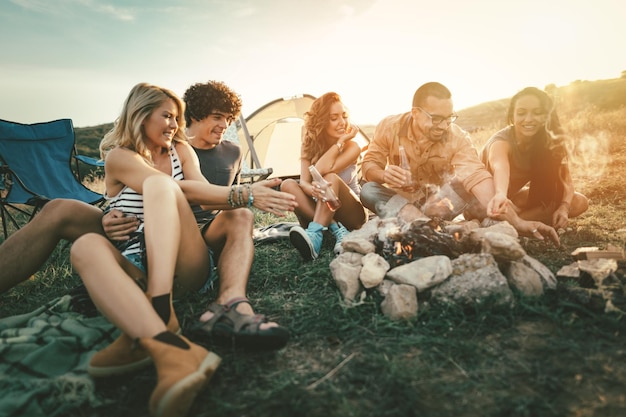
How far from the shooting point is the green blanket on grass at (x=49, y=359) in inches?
56.9

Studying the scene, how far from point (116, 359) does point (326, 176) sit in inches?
94.7

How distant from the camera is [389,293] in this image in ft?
6.64

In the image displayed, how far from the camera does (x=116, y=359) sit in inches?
Result: 60.6

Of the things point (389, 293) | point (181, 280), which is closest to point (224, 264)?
point (181, 280)

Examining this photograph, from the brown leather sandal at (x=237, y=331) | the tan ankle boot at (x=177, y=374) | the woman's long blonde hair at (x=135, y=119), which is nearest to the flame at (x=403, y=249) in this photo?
the brown leather sandal at (x=237, y=331)

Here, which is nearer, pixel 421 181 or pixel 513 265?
pixel 513 265

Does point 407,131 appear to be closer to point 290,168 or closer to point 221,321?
point 221,321

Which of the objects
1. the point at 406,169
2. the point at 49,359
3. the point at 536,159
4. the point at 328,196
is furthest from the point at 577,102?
the point at 49,359

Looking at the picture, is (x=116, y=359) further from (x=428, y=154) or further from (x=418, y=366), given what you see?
(x=428, y=154)

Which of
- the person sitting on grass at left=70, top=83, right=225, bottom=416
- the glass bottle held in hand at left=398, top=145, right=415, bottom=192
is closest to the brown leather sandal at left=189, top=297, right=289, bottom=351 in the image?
the person sitting on grass at left=70, top=83, right=225, bottom=416

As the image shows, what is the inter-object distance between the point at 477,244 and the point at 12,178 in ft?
14.9

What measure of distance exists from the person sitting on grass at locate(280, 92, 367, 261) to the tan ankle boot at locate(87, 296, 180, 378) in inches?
61.8

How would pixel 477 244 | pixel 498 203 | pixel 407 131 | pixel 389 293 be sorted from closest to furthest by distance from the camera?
pixel 389 293 → pixel 477 244 → pixel 498 203 → pixel 407 131

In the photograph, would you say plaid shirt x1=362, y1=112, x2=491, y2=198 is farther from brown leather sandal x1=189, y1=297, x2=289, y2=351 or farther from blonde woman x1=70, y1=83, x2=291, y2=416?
brown leather sandal x1=189, y1=297, x2=289, y2=351
